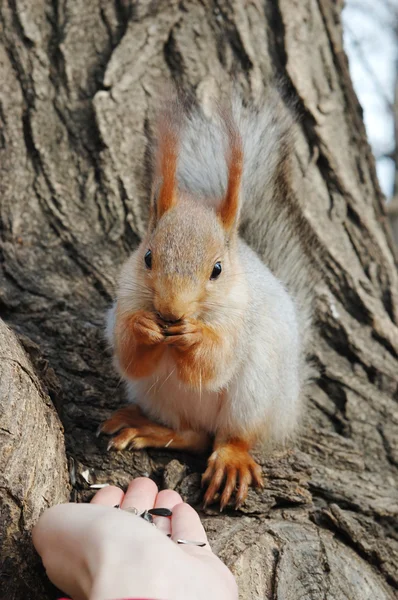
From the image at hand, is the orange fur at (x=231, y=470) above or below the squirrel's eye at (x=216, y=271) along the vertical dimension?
below

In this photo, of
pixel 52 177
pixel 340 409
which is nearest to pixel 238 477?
pixel 340 409

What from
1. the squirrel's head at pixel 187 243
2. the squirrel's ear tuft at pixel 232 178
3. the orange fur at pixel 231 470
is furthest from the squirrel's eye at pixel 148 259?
the orange fur at pixel 231 470

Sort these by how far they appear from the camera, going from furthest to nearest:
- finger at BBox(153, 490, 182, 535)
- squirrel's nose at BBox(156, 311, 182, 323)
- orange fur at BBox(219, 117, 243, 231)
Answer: orange fur at BBox(219, 117, 243, 231) → squirrel's nose at BBox(156, 311, 182, 323) → finger at BBox(153, 490, 182, 535)

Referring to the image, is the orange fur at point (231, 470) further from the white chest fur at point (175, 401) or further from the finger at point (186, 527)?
the finger at point (186, 527)

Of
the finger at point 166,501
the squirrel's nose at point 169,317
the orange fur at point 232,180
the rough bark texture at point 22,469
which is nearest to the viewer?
the rough bark texture at point 22,469

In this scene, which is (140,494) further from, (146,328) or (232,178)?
(232,178)

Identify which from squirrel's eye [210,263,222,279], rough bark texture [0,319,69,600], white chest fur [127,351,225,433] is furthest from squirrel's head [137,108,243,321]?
rough bark texture [0,319,69,600]

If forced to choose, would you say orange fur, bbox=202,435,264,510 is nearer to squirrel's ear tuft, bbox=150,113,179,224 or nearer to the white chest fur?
the white chest fur

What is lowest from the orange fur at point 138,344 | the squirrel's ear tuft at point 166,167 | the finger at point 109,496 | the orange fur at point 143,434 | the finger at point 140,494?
the finger at point 109,496
